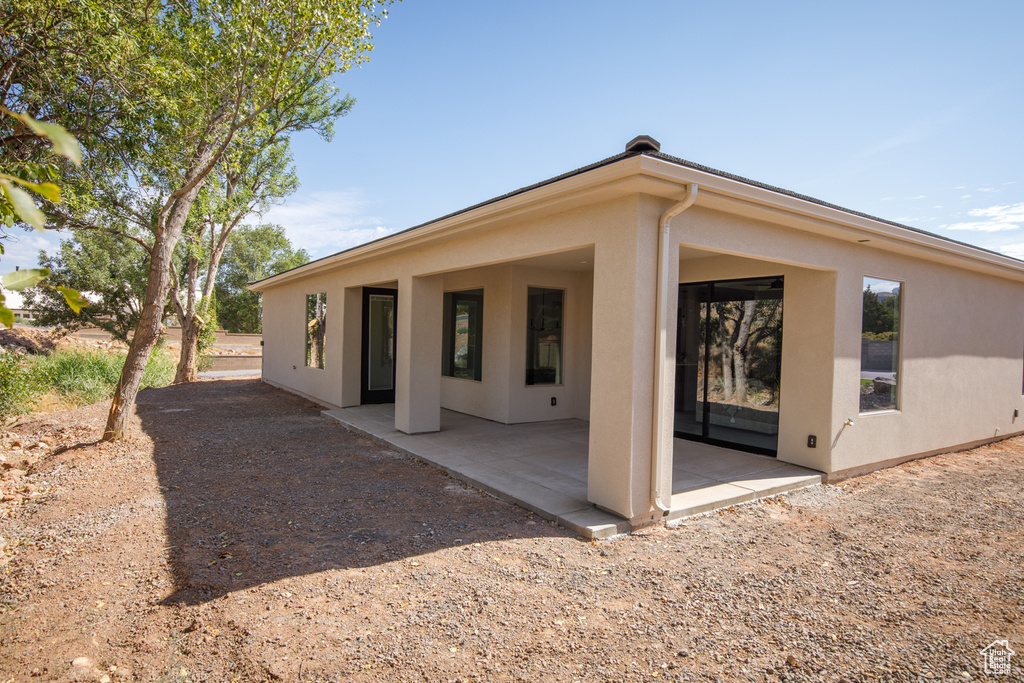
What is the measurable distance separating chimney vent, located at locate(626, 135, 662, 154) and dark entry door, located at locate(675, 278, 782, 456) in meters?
3.49

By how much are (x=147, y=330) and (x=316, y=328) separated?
13.8 ft

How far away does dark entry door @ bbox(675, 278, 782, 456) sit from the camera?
7078mm

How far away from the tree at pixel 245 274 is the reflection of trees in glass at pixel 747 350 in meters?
30.6

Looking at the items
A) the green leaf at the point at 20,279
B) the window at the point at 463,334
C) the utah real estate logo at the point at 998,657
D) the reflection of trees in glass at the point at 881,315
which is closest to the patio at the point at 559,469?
the window at the point at 463,334

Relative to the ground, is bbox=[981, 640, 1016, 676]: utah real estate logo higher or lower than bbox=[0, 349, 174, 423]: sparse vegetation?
lower

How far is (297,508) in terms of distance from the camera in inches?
199

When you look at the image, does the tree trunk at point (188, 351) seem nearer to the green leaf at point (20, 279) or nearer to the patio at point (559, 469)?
the patio at point (559, 469)

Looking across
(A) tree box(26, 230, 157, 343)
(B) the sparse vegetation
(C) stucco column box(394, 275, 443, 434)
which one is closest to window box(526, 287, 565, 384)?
(C) stucco column box(394, 275, 443, 434)

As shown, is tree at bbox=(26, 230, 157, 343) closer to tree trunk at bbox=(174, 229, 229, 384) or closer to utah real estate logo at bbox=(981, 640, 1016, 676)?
tree trunk at bbox=(174, 229, 229, 384)

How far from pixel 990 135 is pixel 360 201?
56.1 feet

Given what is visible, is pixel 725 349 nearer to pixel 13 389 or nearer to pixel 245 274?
pixel 13 389

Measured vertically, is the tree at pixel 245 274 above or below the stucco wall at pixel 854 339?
above

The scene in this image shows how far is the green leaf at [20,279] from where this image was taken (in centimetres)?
102

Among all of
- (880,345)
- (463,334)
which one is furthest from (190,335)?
(880,345)
